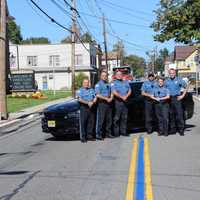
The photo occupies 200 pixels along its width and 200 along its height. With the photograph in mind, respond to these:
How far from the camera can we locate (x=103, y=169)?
1072 cm

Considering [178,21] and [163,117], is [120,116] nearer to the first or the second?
[163,117]

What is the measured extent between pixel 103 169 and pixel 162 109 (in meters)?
6.07

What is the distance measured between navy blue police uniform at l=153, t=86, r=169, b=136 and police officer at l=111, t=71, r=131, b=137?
2.63 ft

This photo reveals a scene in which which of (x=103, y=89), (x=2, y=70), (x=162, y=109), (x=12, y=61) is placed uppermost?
(x=12, y=61)

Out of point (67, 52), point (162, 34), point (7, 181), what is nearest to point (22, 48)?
point (67, 52)

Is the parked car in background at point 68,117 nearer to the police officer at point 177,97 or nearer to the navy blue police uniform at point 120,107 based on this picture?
the navy blue police uniform at point 120,107

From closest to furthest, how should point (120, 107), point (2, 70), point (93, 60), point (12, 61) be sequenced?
point (120, 107), point (2, 70), point (12, 61), point (93, 60)

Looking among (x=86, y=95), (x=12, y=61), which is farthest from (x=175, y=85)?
(x=12, y=61)

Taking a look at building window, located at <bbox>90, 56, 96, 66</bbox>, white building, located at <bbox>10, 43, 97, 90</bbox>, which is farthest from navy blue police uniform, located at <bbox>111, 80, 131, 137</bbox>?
building window, located at <bbox>90, 56, 96, 66</bbox>

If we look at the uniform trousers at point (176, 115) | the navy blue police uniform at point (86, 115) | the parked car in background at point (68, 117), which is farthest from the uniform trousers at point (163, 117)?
the navy blue police uniform at point (86, 115)

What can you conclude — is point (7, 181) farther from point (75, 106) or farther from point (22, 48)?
point (22, 48)

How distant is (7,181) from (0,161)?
2.63 meters

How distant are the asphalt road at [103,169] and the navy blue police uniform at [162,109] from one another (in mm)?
334

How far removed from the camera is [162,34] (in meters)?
49.3
